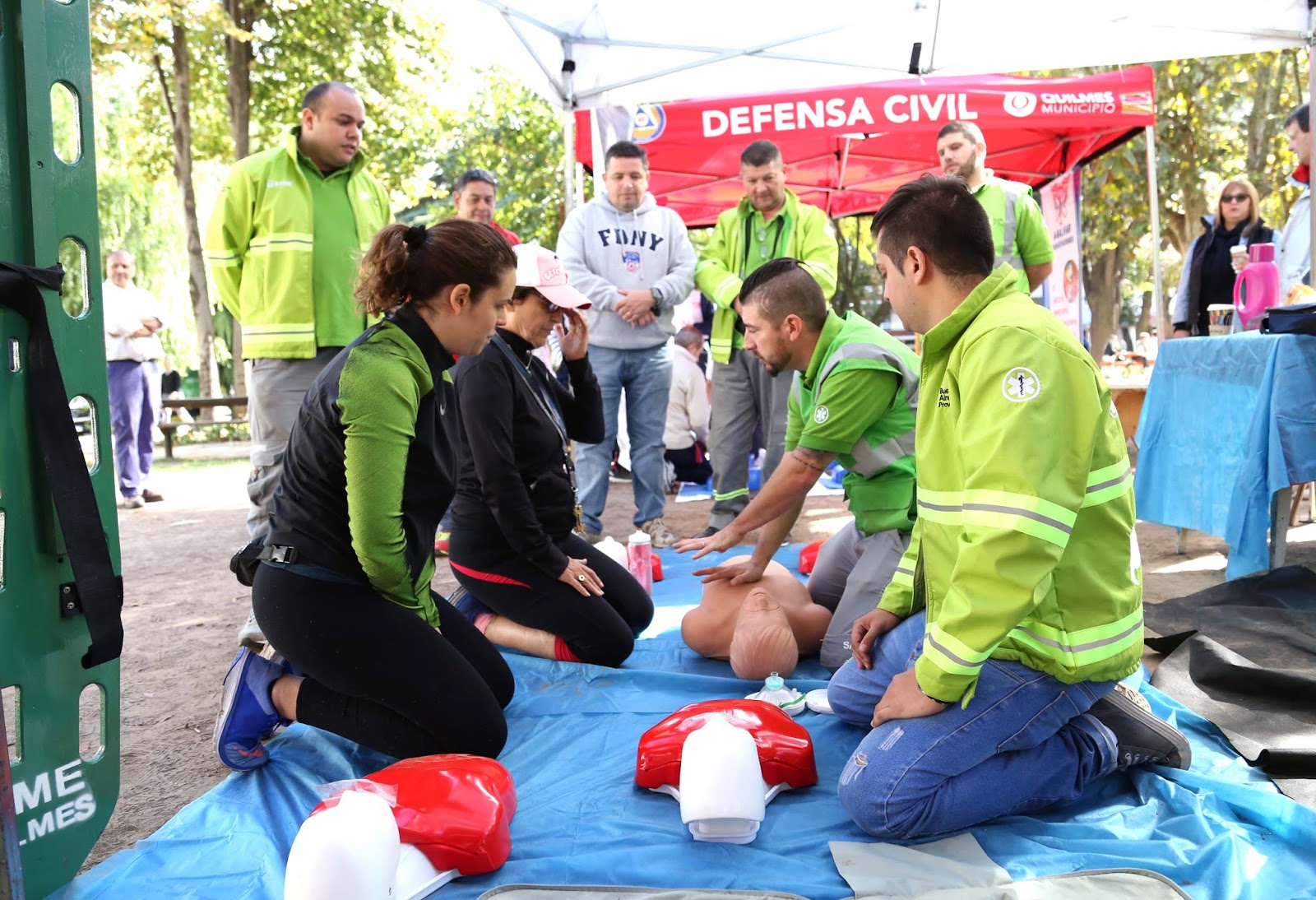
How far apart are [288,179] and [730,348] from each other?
238 centimetres

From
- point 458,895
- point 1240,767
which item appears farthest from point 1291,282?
point 458,895

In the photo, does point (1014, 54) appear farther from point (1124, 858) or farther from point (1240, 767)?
point (1124, 858)

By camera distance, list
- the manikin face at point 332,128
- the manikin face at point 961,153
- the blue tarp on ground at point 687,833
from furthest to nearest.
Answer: the manikin face at point 961,153, the manikin face at point 332,128, the blue tarp on ground at point 687,833

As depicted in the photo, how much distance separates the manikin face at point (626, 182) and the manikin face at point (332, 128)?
5.14 feet

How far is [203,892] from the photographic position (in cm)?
204

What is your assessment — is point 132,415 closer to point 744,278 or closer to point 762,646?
point 744,278

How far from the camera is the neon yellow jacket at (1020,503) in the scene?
1.87 m

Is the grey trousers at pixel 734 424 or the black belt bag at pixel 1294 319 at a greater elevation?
the black belt bag at pixel 1294 319

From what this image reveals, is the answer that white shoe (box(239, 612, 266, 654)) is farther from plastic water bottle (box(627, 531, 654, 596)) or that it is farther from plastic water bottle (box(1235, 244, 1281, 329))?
plastic water bottle (box(1235, 244, 1281, 329))

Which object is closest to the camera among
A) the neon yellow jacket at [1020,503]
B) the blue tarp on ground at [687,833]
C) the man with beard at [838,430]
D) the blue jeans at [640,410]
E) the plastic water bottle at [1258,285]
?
the neon yellow jacket at [1020,503]

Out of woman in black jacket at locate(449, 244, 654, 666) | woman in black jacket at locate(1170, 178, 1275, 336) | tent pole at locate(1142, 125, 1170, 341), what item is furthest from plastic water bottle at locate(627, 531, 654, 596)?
tent pole at locate(1142, 125, 1170, 341)

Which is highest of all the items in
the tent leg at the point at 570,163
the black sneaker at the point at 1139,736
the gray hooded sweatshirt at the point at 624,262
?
the tent leg at the point at 570,163

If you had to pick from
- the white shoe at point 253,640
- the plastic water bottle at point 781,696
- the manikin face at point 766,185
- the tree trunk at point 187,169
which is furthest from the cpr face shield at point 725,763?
the tree trunk at point 187,169

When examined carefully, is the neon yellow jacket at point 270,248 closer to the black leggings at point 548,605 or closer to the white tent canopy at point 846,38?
the black leggings at point 548,605
